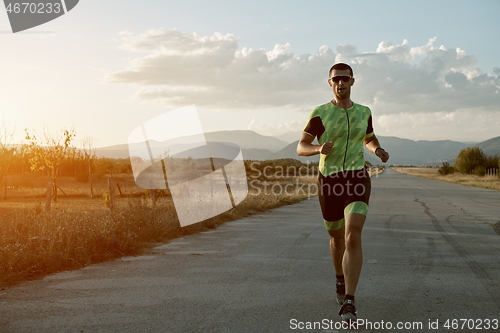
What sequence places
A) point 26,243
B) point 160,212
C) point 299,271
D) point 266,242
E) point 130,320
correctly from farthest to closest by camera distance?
point 160,212 < point 266,242 < point 26,243 < point 299,271 < point 130,320

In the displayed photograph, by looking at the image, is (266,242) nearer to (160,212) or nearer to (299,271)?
(299,271)

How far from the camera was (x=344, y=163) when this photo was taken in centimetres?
425

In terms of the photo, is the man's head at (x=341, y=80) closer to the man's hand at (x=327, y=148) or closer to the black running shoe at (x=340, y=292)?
the man's hand at (x=327, y=148)

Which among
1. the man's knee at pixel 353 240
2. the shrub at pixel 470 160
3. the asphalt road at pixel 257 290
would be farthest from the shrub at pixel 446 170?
the man's knee at pixel 353 240

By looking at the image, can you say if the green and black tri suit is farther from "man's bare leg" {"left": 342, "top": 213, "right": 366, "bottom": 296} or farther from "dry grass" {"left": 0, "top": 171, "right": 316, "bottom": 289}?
"dry grass" {"left": 0, "top": 171, "right": 316, "bottom": 289}

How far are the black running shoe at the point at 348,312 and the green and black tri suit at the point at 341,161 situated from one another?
0.80m

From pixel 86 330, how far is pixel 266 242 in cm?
554

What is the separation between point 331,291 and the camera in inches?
205

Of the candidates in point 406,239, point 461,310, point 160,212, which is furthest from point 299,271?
point 160,212

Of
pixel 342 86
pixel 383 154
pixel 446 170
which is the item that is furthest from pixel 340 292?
pixel 446 170

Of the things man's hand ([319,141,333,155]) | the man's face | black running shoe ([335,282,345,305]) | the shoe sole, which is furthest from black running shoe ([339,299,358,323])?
the man's face

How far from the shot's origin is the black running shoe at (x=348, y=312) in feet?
12.9

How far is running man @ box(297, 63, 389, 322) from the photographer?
4.11 metres

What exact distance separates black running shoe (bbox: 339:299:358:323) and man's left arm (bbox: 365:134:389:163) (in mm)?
1449
